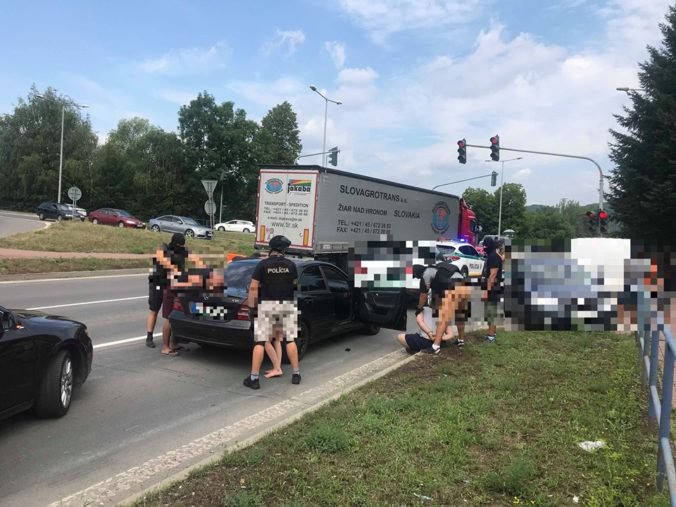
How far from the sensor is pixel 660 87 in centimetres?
2606

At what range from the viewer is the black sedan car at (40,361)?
4242 millimetres

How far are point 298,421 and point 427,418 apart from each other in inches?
45.9

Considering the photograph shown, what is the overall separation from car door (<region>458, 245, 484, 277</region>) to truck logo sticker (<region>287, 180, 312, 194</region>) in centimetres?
735

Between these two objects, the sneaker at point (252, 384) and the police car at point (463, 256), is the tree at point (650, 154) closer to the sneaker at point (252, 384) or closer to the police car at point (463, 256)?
the police car at point (463, 256)

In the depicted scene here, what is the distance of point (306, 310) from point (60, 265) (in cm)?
1260

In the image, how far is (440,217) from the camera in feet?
69.2

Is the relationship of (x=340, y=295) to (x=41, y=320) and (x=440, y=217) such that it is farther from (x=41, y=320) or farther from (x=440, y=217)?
(x=440, y=217)

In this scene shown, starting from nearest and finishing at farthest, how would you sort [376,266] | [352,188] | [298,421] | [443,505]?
[443,505] → [298,421] → [376,266] → [352,188]

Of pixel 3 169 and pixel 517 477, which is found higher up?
pixel 3 169

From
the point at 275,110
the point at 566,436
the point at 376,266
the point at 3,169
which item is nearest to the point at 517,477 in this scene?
the point at 566,436

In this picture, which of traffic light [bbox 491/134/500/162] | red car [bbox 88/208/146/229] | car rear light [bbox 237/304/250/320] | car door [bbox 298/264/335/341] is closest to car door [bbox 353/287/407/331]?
car door [bbox 298/264/335/341]

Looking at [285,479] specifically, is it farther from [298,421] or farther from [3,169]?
[3,169]

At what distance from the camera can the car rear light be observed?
268 inches

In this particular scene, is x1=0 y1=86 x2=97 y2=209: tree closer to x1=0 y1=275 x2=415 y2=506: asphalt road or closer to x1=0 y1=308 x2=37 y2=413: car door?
x1=0 y1=275 x2=415 y2=506: asphalt road
